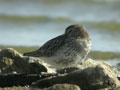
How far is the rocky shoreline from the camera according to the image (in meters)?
10.0

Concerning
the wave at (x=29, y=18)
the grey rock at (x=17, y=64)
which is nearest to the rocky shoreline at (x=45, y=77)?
the grey rock at (x=17, y=64)

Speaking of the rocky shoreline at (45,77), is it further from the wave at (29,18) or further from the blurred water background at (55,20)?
Result: the wave at (29,18)

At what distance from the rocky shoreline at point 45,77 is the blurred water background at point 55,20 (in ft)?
24.4

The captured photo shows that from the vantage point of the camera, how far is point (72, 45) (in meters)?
12.6

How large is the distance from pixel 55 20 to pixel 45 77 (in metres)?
14.9

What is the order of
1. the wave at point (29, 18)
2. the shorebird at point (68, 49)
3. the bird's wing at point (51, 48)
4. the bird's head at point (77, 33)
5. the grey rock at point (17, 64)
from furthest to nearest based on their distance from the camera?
the wave at point (29, 18) < the bird's head at point (77, 33) < the bird's wing at point (51, 48) < the shorebird at point (68, 49) < the grey rock at point (17, 64)

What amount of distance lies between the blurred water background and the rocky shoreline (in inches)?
292

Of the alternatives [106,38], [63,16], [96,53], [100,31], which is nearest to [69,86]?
[96,53]

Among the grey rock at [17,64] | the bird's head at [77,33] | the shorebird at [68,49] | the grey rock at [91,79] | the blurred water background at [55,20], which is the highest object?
the blurred water background at [55,20]

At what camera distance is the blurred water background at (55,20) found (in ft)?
69.7

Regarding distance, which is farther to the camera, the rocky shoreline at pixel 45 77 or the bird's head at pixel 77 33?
the bird's head at pixel 77 33

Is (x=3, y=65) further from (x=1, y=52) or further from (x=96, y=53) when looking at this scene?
(x=96, y=53)

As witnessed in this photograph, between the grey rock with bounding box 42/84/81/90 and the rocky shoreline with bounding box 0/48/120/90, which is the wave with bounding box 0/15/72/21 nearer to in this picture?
the rocky shoreline with bounding box 0/48/120/90

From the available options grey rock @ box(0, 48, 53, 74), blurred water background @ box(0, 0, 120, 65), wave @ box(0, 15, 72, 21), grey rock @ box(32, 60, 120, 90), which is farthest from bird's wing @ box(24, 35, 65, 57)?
wave @ box(0, 15, 72, 21)
